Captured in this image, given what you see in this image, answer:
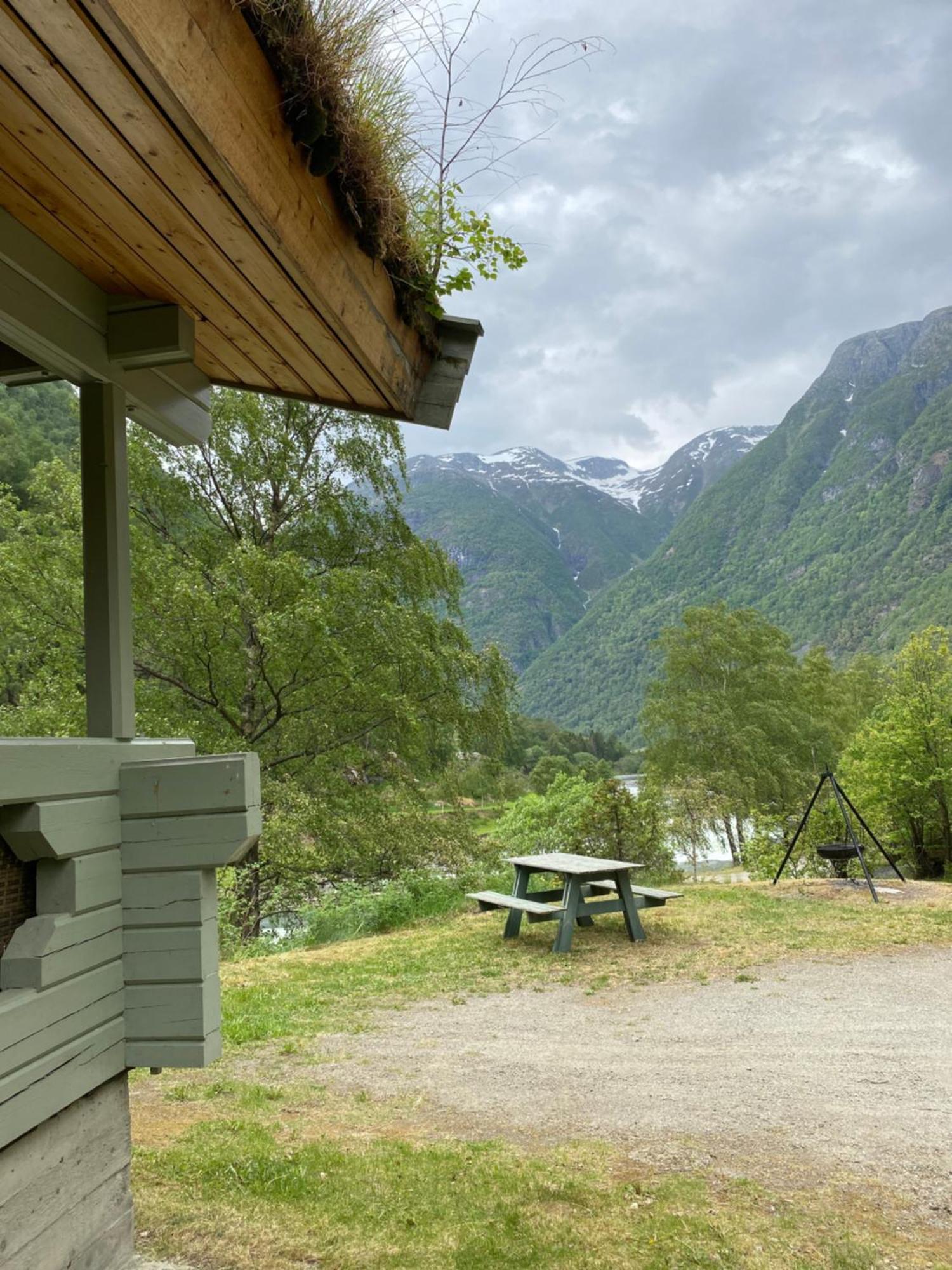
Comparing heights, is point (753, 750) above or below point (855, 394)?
below

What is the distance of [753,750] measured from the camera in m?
24.9

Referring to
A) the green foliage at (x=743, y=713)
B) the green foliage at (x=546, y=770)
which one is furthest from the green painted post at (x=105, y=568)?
the green foliage at (x=546, y=770)

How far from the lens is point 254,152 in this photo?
146 centimetres

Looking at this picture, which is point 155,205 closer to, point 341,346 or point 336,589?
point 341,346

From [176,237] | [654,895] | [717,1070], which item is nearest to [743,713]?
[654,895]

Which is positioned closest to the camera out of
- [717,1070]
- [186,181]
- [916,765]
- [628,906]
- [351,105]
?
[186,181]

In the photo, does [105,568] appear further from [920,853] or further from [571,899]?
[920,853]

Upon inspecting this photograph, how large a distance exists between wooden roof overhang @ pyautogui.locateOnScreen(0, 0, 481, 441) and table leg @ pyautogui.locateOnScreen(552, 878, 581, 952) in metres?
5.31

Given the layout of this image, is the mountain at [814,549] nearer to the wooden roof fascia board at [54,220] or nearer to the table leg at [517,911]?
the table leg at [517,911]

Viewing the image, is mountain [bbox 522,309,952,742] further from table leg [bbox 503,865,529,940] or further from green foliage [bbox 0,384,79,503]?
green foliage [bbox 0,384,79,503]

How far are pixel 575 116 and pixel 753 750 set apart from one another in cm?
2410

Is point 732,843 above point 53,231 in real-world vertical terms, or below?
below

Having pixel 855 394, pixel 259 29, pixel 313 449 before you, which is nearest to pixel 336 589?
pixel 313 449

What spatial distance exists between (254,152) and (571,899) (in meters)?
6.44
